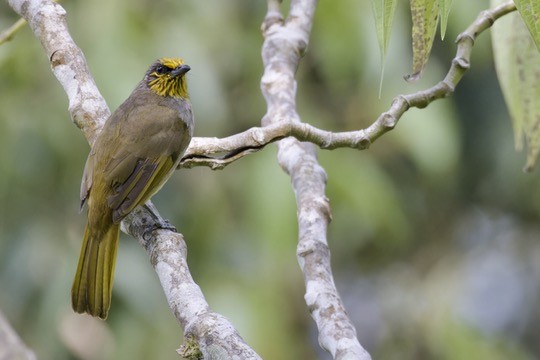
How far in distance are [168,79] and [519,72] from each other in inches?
79.1

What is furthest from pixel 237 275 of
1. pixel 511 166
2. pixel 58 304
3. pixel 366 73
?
pixel 511 166

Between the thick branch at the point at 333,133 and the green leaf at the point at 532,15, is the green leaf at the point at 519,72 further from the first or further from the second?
the green leaf at the point at 532,15

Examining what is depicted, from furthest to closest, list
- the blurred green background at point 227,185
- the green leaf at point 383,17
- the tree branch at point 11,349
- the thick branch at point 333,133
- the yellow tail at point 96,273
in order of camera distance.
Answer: the blurred green background at point 227,185, the yellow tail at point 96,273, the thick branch at point 333,133, the green leaf at point 383,17, the tree branch at point 11,349

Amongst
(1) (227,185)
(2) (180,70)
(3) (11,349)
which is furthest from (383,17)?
(1) (227,185)

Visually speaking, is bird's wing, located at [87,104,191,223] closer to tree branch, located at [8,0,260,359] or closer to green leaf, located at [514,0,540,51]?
tree branch, located at [8,0,260,359]

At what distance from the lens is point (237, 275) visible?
24.0 feet

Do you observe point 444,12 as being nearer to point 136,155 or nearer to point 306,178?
point 306,178

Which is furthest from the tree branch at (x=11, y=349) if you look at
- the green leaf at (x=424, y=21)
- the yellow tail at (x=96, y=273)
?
the yellow tail at (x=96, y=273)

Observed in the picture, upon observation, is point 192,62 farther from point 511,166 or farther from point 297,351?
point 511,166

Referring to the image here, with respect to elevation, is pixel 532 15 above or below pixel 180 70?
below

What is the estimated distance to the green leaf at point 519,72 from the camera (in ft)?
10.4

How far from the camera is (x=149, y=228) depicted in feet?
10.8

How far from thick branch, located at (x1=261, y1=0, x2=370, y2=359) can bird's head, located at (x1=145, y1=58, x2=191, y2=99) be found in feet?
2.51

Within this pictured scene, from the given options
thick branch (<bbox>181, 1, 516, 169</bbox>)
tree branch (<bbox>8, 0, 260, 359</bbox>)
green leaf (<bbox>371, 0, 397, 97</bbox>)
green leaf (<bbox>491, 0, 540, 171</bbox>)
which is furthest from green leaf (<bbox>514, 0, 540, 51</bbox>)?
green leaf (<bbox>491, 0, 540, 171</bbox>)
